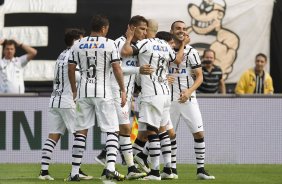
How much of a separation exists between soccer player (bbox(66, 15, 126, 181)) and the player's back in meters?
0.52

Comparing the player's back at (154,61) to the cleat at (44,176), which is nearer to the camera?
the player's back at (154,61)

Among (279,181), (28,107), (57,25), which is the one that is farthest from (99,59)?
→ (57,25)

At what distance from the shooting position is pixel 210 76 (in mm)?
22094

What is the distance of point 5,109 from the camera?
21.2m

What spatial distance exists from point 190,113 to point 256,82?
5480 mm

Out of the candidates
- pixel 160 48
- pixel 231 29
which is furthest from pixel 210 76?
pixel 160 48

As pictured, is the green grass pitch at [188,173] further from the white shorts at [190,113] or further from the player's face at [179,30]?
the player's face at [179,30]

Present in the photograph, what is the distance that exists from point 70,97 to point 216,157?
5.27 metres

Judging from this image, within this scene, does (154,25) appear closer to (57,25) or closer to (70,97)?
(70,97)

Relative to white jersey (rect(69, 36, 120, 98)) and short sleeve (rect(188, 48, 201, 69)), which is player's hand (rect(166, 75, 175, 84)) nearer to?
short sleeve (rect(188, 48, 201, 69))

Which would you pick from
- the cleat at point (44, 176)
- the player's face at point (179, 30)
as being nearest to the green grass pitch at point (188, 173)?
the cleat at point (44, 176)

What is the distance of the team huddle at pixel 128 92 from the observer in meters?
15.8

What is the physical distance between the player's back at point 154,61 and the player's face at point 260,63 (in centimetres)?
614

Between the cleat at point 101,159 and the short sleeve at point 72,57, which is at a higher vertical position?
the short sleeve at point 72,57
